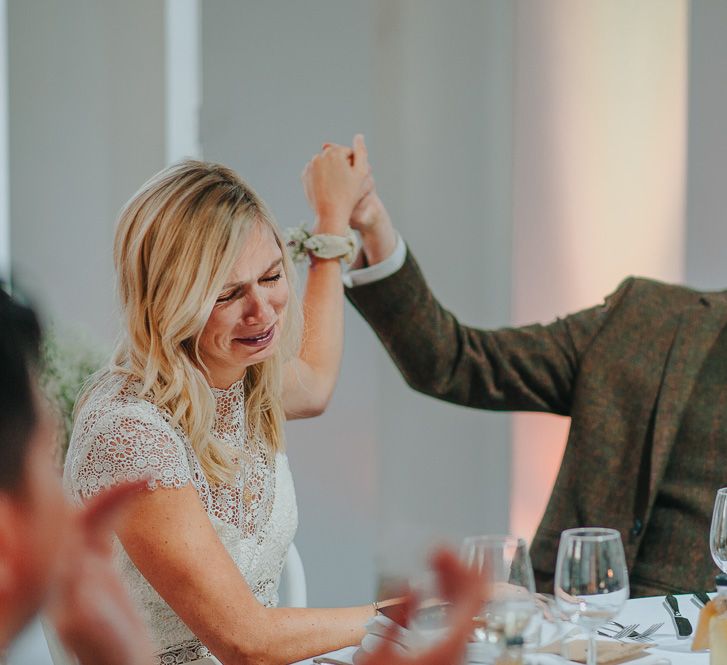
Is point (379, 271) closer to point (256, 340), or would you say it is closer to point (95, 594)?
point (256, 340)

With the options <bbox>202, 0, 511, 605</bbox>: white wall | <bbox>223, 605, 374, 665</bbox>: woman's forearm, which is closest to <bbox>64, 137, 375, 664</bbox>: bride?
<bbox>223, 605, 374, 665</bbox>: woman's forearm

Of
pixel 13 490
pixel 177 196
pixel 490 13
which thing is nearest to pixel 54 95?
pixel 490 13

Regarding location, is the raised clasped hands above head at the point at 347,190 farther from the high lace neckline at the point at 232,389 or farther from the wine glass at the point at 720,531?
the wine glass at the point at 720,531

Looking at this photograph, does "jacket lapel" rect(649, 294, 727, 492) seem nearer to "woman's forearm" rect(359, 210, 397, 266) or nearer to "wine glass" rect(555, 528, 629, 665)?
"woman's forearm" rect(359, 210, 397, 266)

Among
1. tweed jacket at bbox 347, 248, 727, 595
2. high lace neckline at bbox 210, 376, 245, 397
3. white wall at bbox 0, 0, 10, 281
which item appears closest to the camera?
high lace neckline at bbox 210, 376, 245, 397

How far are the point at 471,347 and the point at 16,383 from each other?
5.94 ft

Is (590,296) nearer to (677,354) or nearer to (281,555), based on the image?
(677,354)

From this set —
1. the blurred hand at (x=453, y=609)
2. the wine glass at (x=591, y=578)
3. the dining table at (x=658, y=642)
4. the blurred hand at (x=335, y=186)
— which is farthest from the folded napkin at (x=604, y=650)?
the blurred hand at (x=335, y=186)

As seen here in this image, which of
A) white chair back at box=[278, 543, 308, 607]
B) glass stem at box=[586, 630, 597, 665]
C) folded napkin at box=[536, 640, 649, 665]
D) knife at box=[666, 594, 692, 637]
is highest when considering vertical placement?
glass stem at box=[586, 630, 597, 665]

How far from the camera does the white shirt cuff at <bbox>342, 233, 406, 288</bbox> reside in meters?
2.12

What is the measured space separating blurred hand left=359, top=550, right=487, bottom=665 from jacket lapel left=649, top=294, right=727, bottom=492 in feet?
5.45

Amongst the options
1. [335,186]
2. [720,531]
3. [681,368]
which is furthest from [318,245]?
[720,531]

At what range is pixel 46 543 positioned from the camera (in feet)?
1.16

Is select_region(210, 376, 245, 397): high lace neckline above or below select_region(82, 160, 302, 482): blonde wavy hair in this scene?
below
